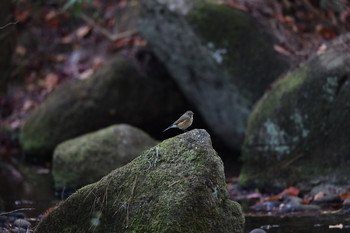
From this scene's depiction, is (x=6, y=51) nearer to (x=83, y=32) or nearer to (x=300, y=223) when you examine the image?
(x=83, y=32)

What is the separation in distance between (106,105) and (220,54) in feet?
9.88

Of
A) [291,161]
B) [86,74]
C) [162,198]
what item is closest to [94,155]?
[291,161]

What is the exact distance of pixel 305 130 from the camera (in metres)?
7.79

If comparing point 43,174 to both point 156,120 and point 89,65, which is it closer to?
point 156,120

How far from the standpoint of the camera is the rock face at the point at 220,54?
995 cm

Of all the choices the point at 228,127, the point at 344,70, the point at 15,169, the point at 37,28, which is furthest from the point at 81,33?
the point at 344,70

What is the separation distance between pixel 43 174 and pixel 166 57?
342 cm

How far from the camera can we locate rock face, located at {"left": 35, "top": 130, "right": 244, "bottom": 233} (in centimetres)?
409

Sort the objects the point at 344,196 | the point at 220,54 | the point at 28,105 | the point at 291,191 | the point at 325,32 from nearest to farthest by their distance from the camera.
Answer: the point at 344,196 < the point at 291,191 < the point at 220,54 < the point at 325,32 < the point at 28,105

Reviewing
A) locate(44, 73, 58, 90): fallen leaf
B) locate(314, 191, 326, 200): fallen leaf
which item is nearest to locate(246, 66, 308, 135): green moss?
locate(314, 191, 326, 200): fallen leaf

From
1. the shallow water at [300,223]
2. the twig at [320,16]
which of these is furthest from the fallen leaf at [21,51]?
the shallow water at [300,223]

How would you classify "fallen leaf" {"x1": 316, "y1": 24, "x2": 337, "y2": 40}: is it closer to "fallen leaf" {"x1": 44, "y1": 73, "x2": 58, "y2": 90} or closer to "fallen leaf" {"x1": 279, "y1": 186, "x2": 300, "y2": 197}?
"fallen leaf" {"x1": 279, "y1": 186, "x2": 300, "y2": 197}

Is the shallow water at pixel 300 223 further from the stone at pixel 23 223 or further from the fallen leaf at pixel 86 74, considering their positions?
the fallen leaf at pixel 86 74

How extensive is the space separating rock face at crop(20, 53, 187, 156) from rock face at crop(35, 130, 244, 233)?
7141mm
